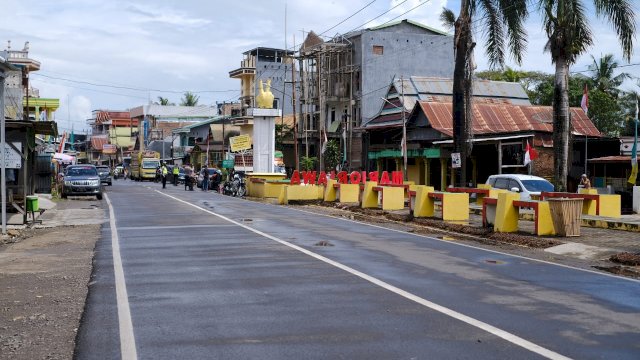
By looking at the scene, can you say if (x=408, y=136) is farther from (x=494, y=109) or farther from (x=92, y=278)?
(x=92, y=278)

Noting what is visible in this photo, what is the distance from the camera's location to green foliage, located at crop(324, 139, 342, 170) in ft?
191

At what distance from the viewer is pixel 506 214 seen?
18578 millimetres

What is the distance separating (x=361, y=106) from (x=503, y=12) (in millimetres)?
31911

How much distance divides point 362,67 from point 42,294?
49072 mm

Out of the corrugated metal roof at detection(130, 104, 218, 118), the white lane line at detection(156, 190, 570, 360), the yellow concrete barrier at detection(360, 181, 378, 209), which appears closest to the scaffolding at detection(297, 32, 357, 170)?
the yellow concrete barrier at detection(360, 181, 378, 209)

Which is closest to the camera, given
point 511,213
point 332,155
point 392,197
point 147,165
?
point 511,213

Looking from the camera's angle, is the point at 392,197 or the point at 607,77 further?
the point at 607,77

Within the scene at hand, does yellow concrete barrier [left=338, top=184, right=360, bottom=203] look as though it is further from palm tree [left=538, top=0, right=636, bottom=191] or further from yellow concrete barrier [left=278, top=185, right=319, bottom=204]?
palm tree [left=538, top=0, right=636, bottom=191]

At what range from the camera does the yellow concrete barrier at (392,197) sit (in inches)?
1058

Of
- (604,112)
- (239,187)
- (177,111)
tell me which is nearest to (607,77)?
(604,112)

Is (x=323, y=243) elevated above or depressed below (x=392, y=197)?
below

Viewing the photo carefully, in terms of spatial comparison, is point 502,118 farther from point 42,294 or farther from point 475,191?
point 42,294

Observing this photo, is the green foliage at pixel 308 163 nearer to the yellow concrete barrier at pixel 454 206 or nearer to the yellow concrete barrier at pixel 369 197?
the yellow concrete barrier at pixel 369 197

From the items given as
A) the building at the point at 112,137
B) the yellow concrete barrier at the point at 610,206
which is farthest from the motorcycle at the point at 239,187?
the building at the point at 112,137
